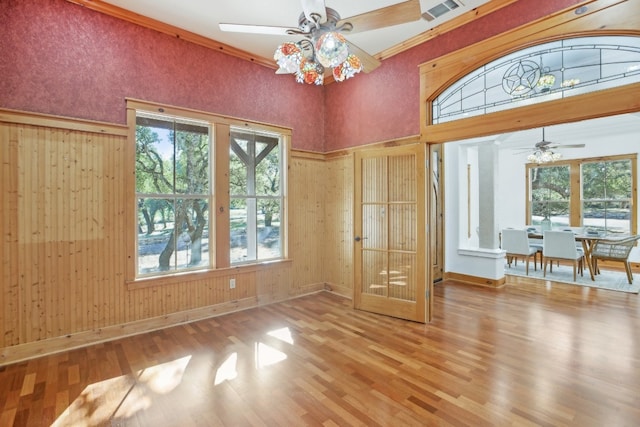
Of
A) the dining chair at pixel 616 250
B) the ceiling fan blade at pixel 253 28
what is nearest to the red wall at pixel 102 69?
the ceiling fan blade at pixel 253 28

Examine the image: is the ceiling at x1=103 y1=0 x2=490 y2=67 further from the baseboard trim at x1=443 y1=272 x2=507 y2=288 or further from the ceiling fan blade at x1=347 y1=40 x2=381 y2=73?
the baseboard trim at x1=443 y1=272 x2=507 y2=288

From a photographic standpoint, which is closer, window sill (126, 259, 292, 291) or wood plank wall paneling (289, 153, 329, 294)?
window sill (126, 259, 292, 291)

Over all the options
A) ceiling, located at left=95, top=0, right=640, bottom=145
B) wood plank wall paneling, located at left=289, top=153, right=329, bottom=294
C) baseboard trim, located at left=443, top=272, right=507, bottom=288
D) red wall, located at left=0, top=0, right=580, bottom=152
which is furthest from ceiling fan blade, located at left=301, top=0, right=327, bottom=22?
baseboard trim, located at left=443, top=272, right=507, bottom=288

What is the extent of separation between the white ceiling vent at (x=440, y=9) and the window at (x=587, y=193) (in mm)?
6515

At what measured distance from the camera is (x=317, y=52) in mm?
2225

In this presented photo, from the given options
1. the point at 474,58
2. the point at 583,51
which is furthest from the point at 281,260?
the point at 583,51

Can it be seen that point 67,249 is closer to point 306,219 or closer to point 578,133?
point 306,219

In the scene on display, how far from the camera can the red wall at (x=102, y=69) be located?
2875 millimetres

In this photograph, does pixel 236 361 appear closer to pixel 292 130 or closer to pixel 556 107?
pixel 292 130

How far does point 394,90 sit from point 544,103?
1.83 meters

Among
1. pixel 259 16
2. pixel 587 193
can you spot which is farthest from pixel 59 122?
pixel 587 193

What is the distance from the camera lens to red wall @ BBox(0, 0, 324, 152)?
2875 mm

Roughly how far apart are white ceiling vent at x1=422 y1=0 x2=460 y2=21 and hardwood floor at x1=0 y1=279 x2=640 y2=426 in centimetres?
352

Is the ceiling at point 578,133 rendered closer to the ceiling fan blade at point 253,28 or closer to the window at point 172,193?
the ceiling fan blade at point 253,28
